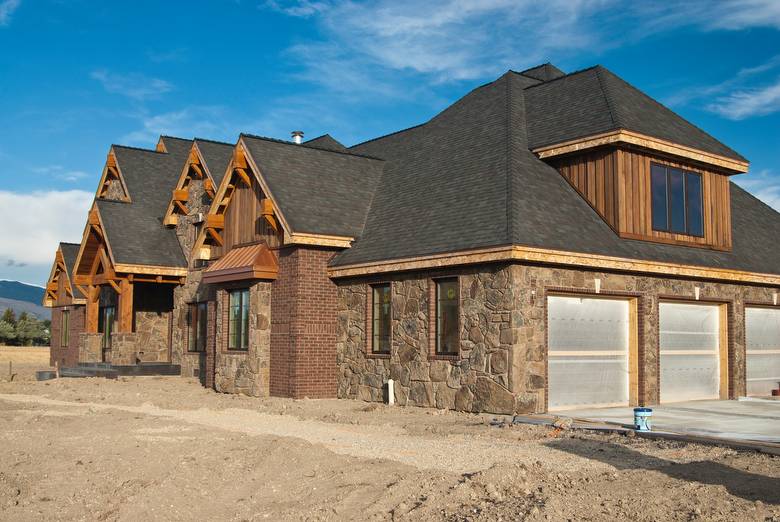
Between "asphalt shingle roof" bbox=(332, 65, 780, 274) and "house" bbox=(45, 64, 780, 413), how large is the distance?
7cm

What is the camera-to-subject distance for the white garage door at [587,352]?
56.5 ft

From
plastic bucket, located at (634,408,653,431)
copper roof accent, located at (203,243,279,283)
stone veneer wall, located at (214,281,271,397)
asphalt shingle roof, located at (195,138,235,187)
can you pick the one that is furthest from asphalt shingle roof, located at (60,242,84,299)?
plastic bucket, located at (634,408,653,431)

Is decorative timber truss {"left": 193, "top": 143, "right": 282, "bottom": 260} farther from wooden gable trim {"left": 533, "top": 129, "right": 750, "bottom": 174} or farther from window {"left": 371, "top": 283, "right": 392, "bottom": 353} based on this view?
wooden gable trim {"left": 533, "top": 129, "right": 750, "bottom": 174}

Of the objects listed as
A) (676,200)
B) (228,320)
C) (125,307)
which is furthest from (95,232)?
(676,200)

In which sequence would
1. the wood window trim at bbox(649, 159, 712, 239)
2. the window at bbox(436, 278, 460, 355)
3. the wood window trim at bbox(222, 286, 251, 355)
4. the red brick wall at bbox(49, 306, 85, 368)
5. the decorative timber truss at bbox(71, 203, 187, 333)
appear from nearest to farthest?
the window at bbox(436, 278, 460, 355), the wood window trim at bbox(649, 159, 712, 239), the wood window trim at bbox(222, 286, 251, 355), the decorative timber truss at bbox(71, 203, 187, 333), the red brick wall at bbox(49, 306, 85, 368)

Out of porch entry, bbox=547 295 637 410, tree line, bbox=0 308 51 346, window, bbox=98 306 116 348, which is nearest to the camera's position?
porch entry, bbox=547 295 637 410

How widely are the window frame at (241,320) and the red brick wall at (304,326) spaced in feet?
3.90

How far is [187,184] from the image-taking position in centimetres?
2869

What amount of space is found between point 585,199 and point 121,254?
586 inches

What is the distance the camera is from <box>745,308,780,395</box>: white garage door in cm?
2170

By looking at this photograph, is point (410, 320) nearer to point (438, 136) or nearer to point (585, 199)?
point (585, 199)

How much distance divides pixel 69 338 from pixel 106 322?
195 inches

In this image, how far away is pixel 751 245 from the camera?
75.5 feet

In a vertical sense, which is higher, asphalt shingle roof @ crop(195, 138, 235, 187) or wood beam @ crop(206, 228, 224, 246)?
asphalt shingle roof @ crop(195, 138, 235, 187)
